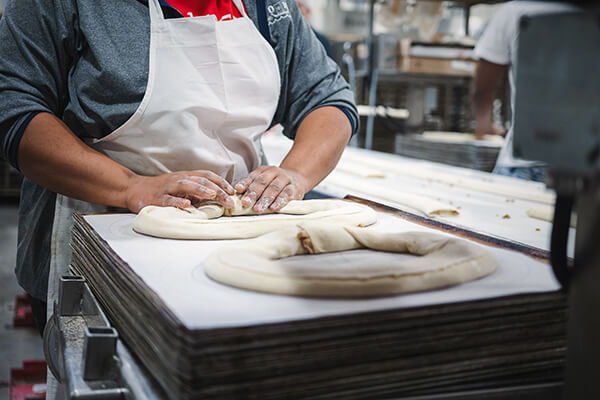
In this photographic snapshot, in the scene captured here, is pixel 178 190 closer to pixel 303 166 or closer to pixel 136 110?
pixel 136 110

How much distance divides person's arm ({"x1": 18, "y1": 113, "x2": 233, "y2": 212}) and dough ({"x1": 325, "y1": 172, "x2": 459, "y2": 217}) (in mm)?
489

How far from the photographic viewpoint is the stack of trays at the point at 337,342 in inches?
19.3

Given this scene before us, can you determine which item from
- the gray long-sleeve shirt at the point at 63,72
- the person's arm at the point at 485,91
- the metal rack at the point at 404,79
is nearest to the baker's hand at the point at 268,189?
the gray long-sleeve shirt at the point at 63,72

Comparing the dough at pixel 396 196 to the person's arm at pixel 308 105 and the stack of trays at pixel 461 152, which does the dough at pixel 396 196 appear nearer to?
the person's arm at pixel 308 105

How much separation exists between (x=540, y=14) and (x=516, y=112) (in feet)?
0.24

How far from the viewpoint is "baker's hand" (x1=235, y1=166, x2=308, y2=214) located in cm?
102

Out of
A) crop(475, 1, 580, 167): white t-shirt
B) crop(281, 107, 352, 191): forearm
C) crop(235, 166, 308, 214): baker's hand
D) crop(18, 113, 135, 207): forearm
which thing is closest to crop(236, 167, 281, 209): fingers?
crop(235, 166, 308, 214): baker's hand

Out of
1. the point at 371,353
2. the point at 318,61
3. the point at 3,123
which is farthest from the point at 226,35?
the point at 371,353

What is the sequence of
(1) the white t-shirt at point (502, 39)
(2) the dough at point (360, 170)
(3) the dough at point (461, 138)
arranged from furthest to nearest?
(3) the dough at point (461, 138) < (1) the white t-shirt at point (502, 39) < (2) the dough at point (360, 170)

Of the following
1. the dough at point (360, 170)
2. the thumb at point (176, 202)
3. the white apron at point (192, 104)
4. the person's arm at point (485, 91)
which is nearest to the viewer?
the thumb at point (176, 202)

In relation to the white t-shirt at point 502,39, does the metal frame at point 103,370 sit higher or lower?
lower

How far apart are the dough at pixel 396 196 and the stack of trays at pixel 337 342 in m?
0.66

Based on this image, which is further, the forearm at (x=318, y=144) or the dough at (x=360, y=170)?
the dough at (x=360, y=170)

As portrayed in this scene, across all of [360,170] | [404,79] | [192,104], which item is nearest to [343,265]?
[192,104]
